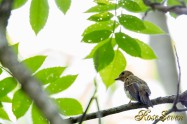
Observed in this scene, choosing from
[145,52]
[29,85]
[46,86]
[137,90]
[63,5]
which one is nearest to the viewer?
[29,85]

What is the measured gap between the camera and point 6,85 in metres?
1.52

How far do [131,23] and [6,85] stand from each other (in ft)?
1.89

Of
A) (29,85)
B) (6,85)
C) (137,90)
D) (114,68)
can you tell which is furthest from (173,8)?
(137,90)

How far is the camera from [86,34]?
1735mm

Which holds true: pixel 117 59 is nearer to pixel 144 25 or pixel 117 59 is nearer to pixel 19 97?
pixel 144 25

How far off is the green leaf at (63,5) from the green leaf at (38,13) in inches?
2.4

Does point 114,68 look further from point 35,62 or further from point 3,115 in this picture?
point 3,115

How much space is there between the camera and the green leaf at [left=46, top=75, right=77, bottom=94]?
151 centimetres

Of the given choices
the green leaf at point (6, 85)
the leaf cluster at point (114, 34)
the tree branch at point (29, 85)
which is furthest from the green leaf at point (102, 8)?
the tree branch at point (29, 85)

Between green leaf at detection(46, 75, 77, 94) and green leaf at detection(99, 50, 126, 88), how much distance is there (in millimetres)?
237

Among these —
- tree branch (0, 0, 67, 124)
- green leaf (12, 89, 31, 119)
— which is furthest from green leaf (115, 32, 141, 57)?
tree branch (0, 0, 67, 124)

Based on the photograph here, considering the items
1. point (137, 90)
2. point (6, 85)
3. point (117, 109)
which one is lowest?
point (137, 90)

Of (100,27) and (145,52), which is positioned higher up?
(100,27)

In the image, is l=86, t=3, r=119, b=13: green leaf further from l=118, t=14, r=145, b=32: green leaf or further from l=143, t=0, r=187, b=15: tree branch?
l=143, t=0, r=187, b=15: tree branch
